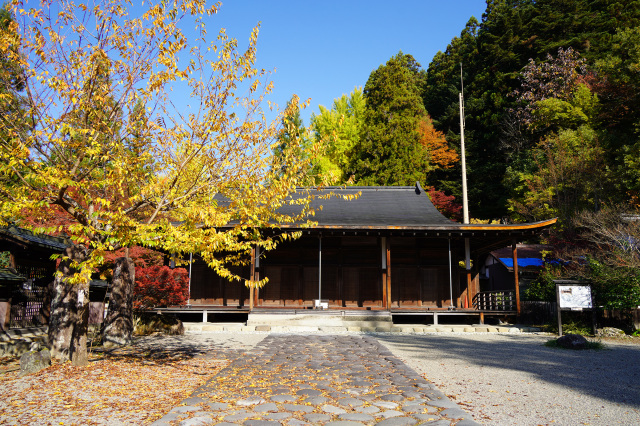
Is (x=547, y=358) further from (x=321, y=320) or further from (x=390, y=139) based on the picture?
(x=390, y=139)

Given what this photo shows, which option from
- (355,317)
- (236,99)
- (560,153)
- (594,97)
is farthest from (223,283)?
(594,97)

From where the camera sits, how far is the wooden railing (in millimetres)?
16650

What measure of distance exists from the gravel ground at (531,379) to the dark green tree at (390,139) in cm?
2086

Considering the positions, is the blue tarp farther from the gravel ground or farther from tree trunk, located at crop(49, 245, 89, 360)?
tree trunk, located at crop(49, 245, 89, 360)

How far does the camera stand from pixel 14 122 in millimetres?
7242

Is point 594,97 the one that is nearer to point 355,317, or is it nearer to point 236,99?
point 355,317

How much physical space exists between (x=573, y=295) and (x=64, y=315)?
13564mm

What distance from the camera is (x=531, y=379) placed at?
7000mm

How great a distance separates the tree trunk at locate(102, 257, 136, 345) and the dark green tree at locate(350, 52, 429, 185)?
22.4 m

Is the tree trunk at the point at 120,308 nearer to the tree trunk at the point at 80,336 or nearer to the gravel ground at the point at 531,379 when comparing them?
the tree trunk at the point at 80,336

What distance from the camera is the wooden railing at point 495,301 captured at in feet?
54.6

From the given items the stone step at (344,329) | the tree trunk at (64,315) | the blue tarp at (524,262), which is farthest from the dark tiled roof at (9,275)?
the blue tarp at (524,262)

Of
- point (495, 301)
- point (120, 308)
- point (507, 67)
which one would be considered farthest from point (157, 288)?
point (507, 67)

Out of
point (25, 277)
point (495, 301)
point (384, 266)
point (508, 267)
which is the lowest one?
point (495, 301)
